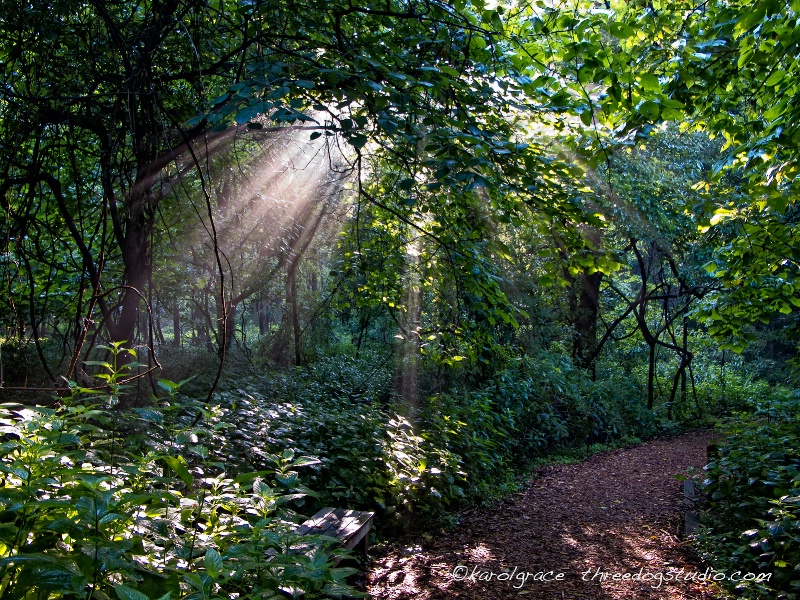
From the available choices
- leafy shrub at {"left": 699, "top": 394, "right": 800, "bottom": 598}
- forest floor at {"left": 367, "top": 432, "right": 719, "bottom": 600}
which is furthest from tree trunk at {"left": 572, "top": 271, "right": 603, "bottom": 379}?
leafy shrub at {"left": 699, "top": 394, "right": 800, "bottom": 598}

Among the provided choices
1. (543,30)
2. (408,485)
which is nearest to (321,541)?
(408,485)

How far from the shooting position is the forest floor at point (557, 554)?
4016mm

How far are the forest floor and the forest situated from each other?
342 mm

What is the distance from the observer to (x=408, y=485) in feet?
17.5

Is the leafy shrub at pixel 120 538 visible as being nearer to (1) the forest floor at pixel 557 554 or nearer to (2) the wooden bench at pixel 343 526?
(2) the wooden bench at pixel 343 526

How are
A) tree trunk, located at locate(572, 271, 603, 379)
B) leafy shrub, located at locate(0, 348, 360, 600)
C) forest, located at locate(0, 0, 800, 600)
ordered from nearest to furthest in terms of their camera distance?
leafy shrub, located at locate(0, 348, 360, 600), forest, located at locate(0, 0, 800, 600), tree trunk, located at locate(572, 271, 603, 379)

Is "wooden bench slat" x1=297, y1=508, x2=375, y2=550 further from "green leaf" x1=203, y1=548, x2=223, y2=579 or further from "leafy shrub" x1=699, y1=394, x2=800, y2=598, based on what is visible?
"leafy shrub" x1=699, y1=394, x2=800, y2=598

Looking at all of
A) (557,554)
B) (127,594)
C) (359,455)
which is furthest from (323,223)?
(127,594)

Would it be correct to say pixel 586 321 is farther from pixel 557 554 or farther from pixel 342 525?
pixel 342 525

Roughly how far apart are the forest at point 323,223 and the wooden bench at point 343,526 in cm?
39

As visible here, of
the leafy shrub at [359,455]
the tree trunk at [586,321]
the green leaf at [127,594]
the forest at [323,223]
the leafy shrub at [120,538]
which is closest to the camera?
the green leaf at [127,594]

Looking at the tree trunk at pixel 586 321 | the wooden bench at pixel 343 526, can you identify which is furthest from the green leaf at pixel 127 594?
the tree trunk at pixel 586 321

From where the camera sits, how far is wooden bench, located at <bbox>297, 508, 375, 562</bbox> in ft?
11.8

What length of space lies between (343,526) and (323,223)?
6.94 meters
